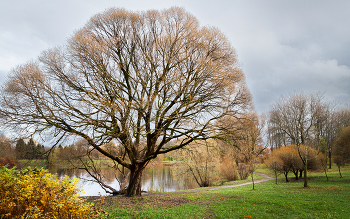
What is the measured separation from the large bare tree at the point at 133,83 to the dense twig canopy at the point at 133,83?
5 centimetres

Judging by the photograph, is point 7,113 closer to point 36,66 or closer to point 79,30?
point 36,66

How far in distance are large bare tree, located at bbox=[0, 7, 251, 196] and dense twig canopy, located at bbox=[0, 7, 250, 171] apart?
5 centimetres

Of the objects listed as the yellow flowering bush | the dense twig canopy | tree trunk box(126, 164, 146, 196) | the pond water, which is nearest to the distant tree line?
the dense twig canopy

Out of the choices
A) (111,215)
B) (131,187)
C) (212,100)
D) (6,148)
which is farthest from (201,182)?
(6,148)

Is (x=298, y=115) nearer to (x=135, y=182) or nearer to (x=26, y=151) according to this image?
(x=135, y=182)

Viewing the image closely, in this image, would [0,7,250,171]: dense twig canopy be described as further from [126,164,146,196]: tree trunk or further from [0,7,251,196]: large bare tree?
[126,164,146,196]: tree trunk

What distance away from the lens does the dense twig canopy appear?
29.4 feet

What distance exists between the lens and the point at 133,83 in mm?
11695

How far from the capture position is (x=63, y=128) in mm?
9211

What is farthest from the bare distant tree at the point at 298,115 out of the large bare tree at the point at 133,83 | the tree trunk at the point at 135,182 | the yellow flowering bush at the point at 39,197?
the yellow flowering bush at the point at 39,197

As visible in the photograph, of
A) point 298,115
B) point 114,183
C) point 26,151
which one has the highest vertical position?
point 298,115

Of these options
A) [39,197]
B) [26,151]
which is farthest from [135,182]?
[39,197]

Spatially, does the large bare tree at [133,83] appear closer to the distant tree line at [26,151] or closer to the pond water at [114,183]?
the distant tree line at [26,151]

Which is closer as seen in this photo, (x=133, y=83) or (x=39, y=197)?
(x=39, y=197)
